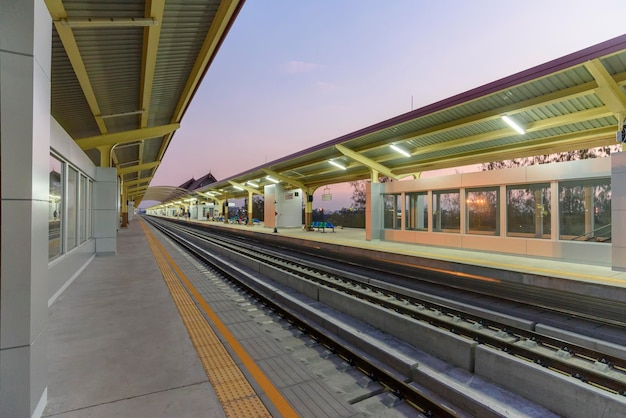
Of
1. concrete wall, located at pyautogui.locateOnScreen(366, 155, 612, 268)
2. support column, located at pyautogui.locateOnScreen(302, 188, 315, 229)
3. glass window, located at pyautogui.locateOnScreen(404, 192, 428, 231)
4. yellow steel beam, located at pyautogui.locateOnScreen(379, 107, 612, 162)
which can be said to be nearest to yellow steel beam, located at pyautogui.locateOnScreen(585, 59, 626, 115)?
yellow steel beam, located at pyautogui.locateOnScreen(379, 107, 612, 162)

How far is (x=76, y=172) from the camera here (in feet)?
35.0

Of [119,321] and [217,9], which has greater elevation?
[217,9]

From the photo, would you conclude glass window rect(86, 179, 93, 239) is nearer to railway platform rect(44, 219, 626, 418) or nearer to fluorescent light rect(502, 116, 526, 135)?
railway platform rect(44, 219, 626, 418)

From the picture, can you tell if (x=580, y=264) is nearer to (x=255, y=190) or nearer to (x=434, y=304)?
(x=434, y=304)

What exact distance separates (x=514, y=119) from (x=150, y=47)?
12.0 metres

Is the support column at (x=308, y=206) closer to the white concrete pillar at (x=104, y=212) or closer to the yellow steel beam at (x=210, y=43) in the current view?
the white concrete pillar at (x=104, y=212)

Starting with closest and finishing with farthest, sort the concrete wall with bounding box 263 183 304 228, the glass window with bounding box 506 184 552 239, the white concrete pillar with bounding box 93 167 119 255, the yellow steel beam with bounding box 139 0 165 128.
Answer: the yellow steel beam with bounding box 139 0 165 128
the glass window with bounding box 506 184 552 239
the white concrete pillar with bounding box 93 167 119 255
the concrete wall with bounding box 263 183 304 228

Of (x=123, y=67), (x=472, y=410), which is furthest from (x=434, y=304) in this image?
(x=123, y=67)

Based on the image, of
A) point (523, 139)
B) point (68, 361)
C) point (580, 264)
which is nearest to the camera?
point (68, 361)

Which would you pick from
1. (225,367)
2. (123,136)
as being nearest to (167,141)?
(123,136)

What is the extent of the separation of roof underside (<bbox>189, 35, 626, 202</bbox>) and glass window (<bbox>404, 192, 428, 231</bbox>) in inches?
89.7

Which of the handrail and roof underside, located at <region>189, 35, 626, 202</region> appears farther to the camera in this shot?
the handrail

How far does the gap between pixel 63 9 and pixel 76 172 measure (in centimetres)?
599

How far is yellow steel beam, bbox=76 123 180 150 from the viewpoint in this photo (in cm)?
1417
